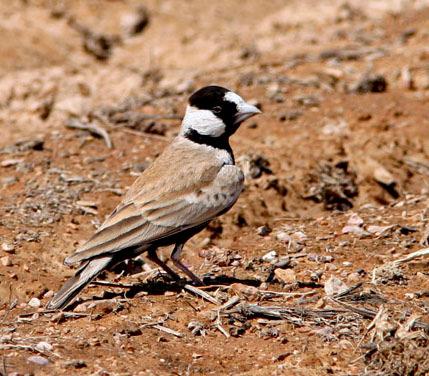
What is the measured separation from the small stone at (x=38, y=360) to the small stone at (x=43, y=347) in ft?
0.31

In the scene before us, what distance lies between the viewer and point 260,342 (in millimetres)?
5469

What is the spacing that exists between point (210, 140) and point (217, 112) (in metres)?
0.24

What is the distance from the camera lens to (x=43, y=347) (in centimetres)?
518

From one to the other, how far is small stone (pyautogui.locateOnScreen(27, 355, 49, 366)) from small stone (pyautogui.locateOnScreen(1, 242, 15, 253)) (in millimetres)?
1847

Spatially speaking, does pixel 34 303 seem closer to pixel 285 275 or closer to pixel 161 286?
pixel 161 286

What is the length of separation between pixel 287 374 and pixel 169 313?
1117mm

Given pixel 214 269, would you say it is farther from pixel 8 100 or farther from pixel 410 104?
pixel 8 100

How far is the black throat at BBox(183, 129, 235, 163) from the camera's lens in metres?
6.98

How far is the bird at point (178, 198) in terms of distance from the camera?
5926mm

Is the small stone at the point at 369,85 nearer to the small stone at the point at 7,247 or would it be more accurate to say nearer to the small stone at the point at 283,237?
the small stone at the point at 283,237

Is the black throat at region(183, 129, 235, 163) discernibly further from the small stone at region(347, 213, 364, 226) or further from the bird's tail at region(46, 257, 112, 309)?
the bird's tail at region(46, 257, 112, 309)

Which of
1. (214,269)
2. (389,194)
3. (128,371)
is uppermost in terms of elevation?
(128,371)

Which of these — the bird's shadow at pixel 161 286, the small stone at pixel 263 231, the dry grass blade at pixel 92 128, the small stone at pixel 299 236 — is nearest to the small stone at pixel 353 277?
the bird's shadow at pixel 161 286

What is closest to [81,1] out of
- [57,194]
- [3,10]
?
[3,10]
